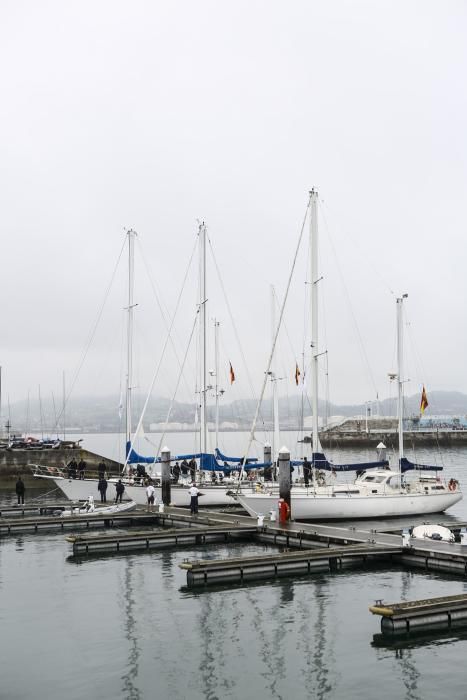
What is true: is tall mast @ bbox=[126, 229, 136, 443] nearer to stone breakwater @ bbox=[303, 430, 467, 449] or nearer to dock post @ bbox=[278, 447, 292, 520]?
dock post @ bbox=[278, 447, 292, 520]

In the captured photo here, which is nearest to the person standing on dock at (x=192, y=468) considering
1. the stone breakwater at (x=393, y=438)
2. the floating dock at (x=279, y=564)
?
the floating dock at (x=279, y=564)

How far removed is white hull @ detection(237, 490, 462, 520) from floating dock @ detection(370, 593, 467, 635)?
791 inches

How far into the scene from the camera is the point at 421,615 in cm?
1930

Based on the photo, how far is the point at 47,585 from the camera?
1016 inches

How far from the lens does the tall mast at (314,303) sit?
42.8 metres

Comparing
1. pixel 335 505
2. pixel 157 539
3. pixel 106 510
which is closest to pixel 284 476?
pixel 335 505

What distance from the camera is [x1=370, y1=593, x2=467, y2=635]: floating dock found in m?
19.1

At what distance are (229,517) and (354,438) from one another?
4964 inches

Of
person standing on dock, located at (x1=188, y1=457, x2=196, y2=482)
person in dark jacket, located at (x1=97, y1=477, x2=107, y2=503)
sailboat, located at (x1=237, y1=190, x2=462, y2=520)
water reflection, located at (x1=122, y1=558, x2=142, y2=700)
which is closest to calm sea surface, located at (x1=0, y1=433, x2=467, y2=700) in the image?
water reflection, located at (x1=122, y1=558, x2=142, y2=700)

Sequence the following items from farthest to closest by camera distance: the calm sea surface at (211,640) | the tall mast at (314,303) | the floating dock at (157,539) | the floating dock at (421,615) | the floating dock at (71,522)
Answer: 1. the tall mast at (314,303)
2. the floating dock at (71,522)
3. the floating dock at (157,539)
4. the floating dock at (421,615)
5. the calm sea surface at (211,640)

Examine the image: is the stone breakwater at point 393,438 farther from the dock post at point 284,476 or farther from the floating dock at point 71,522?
the dock post at point 284,476

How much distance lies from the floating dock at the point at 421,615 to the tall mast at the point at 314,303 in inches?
861

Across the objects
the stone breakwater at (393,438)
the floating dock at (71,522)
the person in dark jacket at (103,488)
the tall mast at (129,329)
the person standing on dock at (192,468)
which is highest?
the tall mast at (129,329)

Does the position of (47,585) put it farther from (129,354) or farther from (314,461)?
(129,354)
